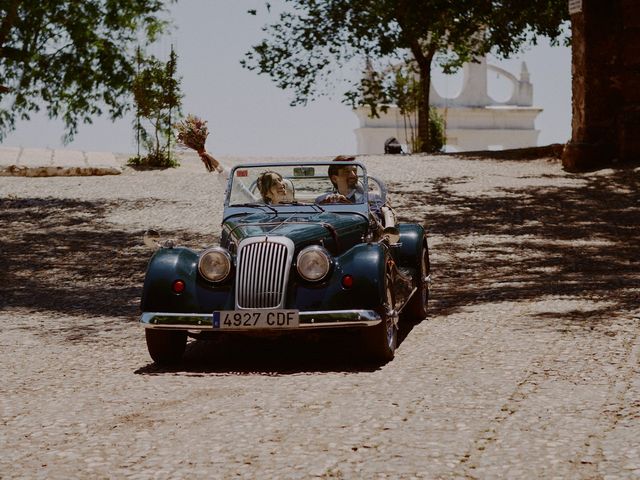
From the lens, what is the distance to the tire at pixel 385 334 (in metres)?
7.53

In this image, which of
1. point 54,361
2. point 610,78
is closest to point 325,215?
point 54,361

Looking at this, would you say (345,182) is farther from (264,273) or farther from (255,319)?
(255,319)

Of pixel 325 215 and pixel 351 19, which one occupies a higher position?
pixel 351 19

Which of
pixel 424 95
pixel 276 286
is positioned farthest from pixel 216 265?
pixel 424 95

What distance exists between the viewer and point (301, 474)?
15.9ft

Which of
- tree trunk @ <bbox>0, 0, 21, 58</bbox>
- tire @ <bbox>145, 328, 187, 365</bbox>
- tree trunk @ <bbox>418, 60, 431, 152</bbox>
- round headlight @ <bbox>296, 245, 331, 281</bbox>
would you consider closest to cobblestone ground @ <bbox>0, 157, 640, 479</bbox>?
tire @ <bbox>145, 328, 187, 365</bbox>

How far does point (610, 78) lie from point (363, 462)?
18147 millimetres

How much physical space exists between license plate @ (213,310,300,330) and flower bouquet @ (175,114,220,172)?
8.12 feet

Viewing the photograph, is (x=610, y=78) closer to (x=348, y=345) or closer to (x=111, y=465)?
(x=348, y=345)

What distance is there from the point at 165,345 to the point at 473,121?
33658 millimetres

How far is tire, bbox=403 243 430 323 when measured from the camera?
966 cm

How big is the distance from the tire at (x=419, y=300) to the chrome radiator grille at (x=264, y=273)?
2.27 metres

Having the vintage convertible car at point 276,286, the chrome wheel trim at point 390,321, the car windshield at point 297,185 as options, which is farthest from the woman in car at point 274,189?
the chrome wheel trim at point 390,321

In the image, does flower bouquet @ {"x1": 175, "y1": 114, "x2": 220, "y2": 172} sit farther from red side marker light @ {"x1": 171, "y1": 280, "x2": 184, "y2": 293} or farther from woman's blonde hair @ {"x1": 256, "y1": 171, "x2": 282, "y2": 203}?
red side marker light @ {"x1": 171, "y1": 280, "x2": 184, "y2": 293}
